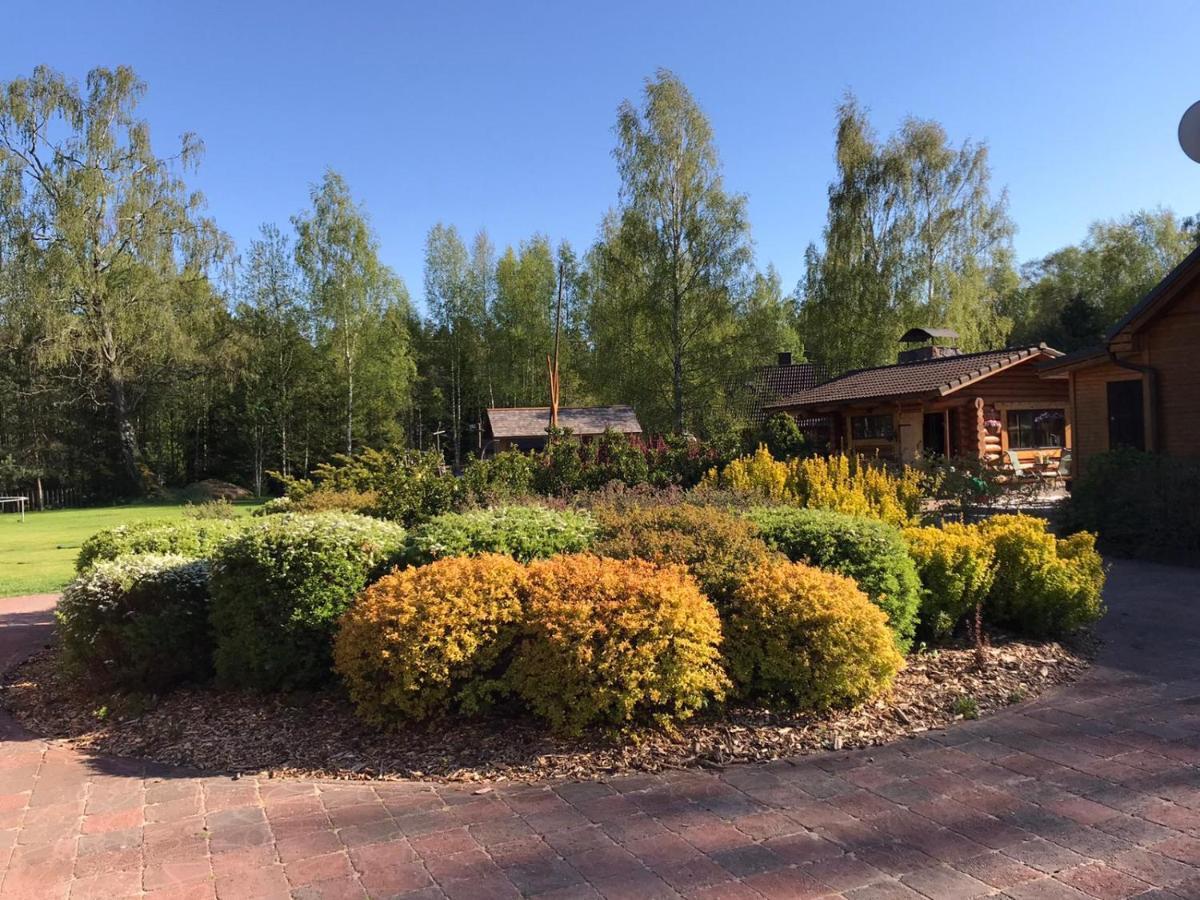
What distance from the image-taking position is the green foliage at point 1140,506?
891 cm

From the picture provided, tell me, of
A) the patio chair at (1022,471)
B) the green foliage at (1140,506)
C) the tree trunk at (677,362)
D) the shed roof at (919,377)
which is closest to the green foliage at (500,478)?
the green foliage at (1140,506)

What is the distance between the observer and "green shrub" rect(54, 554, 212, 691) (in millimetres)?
4840

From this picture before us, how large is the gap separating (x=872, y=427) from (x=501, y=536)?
21.8 meters

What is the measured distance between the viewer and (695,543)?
4988 millimetres

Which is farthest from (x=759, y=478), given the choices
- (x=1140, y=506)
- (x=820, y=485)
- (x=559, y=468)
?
(x=1140, y=506)

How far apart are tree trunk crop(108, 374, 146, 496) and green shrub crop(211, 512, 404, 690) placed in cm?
3281

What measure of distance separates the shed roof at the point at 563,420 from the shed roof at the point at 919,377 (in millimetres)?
6238

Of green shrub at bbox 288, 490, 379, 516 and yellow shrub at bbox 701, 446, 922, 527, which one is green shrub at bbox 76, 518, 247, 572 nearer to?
green shrub at bbox 288, 490, 379, 516

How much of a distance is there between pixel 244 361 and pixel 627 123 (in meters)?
19.1

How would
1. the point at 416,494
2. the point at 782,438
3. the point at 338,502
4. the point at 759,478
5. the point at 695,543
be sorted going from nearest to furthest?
the point at 695,543
the point at 416,494
the point at 338,502
the point at 759,478
the point at 782,438

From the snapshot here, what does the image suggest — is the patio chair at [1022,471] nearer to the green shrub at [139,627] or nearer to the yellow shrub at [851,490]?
the yellow shrub at [851,490]

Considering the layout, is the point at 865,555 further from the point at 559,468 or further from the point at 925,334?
the point at 925,334

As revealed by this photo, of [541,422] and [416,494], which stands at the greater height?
[541,422]

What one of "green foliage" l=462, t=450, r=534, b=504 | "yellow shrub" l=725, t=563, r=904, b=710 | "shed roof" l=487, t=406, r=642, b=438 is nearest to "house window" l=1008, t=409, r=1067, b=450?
"shed roof" l=487, t=406, r=642, b=438
